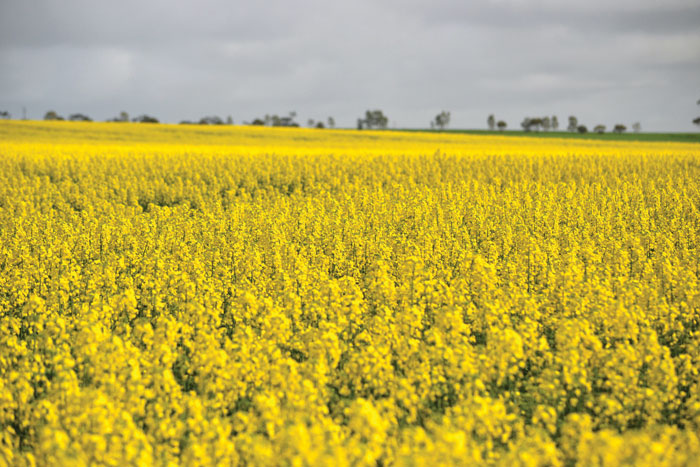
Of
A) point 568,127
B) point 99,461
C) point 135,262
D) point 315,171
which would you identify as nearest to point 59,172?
Result: point 315,171

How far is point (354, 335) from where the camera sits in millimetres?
8141

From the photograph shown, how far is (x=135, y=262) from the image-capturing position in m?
10.6

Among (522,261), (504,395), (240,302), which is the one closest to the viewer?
(504,395)

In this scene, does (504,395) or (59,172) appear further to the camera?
(59,172)

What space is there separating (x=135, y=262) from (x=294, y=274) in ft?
10.6

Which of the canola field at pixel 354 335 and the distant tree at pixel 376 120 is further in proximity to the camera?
the distant tree at pixel 376 120

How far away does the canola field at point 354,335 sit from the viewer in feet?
16.3

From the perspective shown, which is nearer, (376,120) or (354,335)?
(354,335)

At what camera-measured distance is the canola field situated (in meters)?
4.95

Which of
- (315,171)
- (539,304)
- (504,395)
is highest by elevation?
(315,171)

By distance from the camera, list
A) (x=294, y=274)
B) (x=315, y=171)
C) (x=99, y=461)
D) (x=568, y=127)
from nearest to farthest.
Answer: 1. (x=99, y=461)
2. (x=294, y=274)
3. (x=315, y=171)
4. (x=568, y=127)

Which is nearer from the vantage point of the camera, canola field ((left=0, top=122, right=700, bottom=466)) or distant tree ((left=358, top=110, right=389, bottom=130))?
canola field ((left=0, top=122, right=700, bottom=466))

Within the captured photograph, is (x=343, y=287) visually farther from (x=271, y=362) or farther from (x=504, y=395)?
(x=504, y=395)

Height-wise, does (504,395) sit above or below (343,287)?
below
